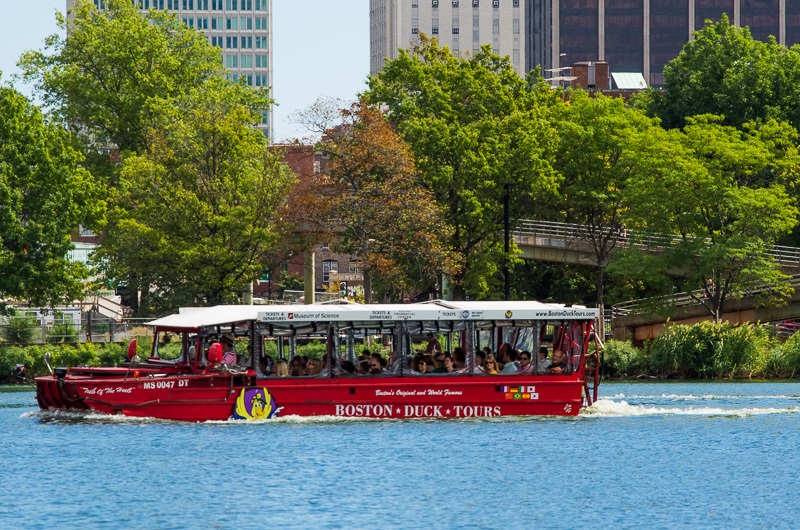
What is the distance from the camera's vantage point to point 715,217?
224 feet

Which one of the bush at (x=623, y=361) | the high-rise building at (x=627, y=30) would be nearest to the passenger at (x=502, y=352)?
the bush at (x=623, y=361)

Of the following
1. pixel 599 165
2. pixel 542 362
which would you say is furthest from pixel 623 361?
pixel 542 362

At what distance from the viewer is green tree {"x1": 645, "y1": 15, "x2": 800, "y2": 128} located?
8144 cm

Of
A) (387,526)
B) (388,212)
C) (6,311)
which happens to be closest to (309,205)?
(388,212)

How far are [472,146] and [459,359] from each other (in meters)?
33.1

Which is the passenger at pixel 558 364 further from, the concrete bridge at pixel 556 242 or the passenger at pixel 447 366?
the concrete bridge at pixel 556 242

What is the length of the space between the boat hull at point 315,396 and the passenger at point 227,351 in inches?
15.6

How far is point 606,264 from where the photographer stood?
7412cm

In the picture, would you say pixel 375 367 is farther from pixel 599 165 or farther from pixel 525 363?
pixel 599 165

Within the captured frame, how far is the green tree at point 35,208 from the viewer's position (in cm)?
6394

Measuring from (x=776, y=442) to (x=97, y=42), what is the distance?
183ft

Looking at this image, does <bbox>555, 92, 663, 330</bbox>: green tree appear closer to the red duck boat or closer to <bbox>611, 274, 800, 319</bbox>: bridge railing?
<bbox>611, 274, 800, 319</bbox>: bridge railing

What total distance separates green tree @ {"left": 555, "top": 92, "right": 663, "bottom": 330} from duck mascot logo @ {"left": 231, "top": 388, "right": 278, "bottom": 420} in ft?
118

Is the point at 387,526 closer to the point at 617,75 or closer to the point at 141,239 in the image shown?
Result: the point at 141,239
